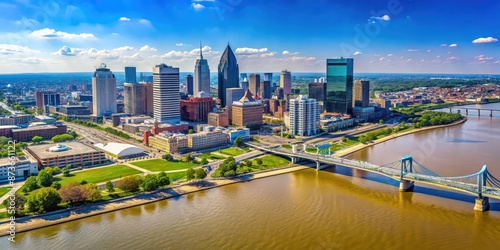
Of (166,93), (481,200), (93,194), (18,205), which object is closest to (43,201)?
(18,205)

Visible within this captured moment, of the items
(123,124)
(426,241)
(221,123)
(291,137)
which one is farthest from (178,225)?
(123,124)

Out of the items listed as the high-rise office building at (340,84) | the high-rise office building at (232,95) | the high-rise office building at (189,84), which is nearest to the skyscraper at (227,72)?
the high-rise office building at (232,95)

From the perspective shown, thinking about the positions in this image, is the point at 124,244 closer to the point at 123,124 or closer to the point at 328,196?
the point at 328,196

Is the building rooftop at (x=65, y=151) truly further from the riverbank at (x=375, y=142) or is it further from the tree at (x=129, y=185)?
the riverbank at (x=375, y=142)

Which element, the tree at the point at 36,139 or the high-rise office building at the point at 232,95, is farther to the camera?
the high-rise office building at the point at 232,95

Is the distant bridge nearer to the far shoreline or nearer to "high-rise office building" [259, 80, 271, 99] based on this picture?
the far shoreline

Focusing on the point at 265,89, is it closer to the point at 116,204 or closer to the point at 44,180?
the point at 44,180
